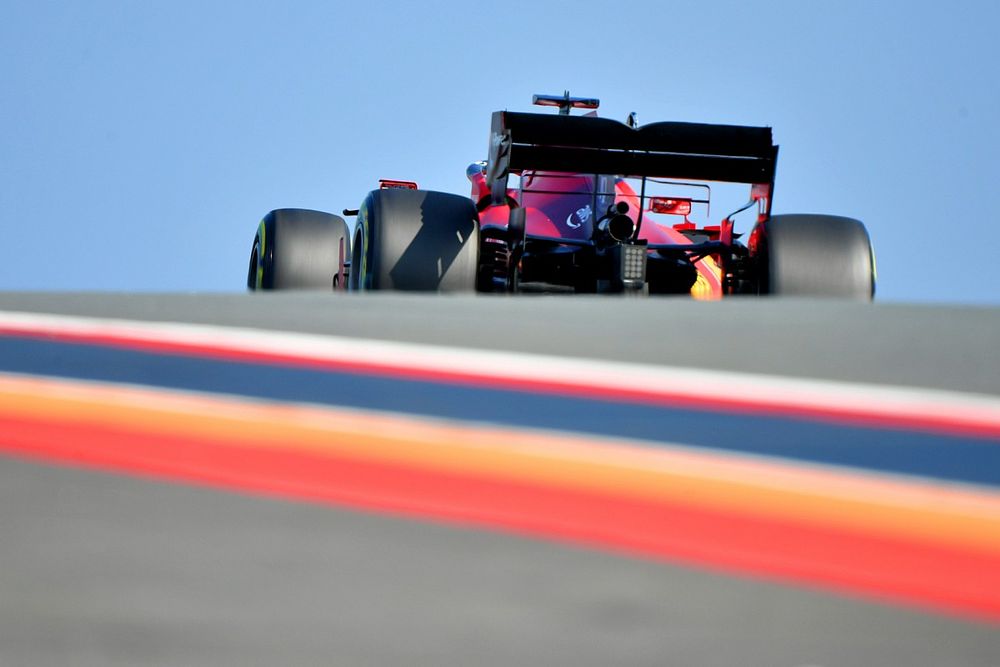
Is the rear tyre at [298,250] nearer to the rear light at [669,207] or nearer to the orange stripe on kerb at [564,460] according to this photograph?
the rear light at [669,207]

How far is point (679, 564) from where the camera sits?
0.58 metres

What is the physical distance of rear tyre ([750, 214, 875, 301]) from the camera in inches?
128

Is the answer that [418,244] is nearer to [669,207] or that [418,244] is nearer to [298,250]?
[298,250]

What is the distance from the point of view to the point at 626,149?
11.7 ft

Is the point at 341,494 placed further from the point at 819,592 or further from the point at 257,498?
the point at 819,592

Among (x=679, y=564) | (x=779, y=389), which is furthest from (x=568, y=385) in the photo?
(x=679, y=564)

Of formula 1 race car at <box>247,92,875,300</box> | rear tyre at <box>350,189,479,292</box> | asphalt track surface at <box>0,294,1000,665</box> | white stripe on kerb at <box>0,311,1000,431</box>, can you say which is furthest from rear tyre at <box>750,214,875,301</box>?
asphalt track surface at <box>0,294,1000,665</box>

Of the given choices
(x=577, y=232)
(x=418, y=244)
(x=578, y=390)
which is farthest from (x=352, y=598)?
(x=577, y=232)

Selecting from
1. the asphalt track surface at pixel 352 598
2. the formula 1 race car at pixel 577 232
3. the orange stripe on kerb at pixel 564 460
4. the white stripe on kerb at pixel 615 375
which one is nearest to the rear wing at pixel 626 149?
the formula 1 race car at pixel 577 232

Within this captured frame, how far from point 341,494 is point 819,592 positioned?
0.91 ft

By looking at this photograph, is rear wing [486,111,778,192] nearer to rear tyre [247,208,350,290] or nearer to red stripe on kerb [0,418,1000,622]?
rear tyre [247,208,350,290]

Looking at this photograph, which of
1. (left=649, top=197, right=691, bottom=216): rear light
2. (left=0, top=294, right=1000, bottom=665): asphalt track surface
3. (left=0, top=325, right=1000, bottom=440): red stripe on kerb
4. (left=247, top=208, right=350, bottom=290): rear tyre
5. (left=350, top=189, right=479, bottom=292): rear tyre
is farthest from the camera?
(left=247, top=208, right=350, bottom=290): rear tyre

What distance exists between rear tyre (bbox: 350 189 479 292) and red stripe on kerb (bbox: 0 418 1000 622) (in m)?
2.44

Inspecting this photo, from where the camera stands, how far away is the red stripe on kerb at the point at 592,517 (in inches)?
21.9
